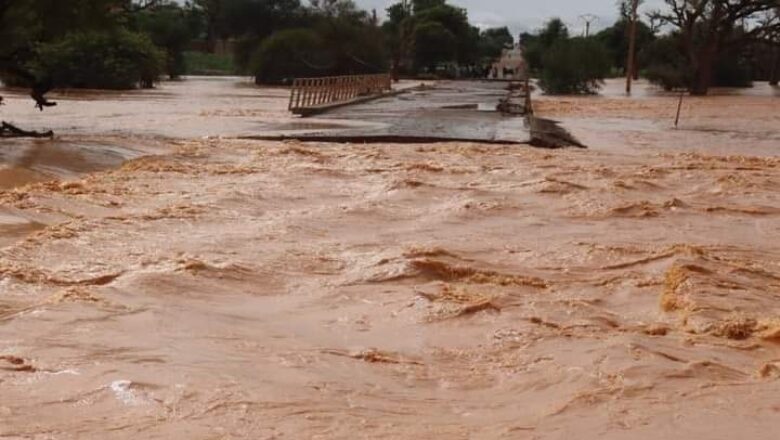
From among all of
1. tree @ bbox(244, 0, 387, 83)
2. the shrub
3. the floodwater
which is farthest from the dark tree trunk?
the floodwater

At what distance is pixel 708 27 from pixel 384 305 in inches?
2008

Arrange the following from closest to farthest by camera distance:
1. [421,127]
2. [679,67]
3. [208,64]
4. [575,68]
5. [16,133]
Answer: [16,133] → [421,127] → [575,68] → [679,67] → [208,64]

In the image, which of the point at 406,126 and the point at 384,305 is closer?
the point at 384,305

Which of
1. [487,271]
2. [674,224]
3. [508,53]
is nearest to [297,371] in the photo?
[487,271]

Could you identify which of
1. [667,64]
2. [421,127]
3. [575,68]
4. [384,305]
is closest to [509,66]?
[667,64]

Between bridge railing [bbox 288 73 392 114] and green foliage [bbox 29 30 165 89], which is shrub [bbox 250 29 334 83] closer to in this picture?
green foliage [bbox 29 30 165 89]

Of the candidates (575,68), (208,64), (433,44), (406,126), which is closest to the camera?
(406,126)

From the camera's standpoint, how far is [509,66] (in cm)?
11094

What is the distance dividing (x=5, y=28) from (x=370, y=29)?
5166 cm

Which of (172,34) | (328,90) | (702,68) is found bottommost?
(328,90)

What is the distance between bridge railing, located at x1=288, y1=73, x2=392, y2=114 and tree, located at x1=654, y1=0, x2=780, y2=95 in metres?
17.1

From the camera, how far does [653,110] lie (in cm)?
3612

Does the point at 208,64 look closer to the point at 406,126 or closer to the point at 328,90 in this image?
the point at 328,90

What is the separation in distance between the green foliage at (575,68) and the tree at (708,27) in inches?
156
